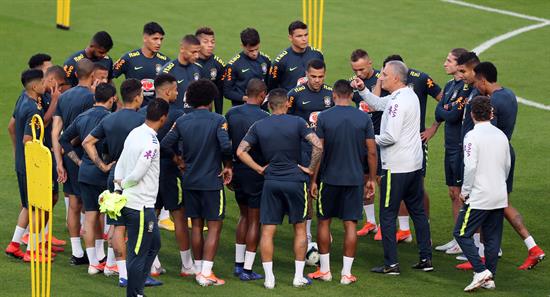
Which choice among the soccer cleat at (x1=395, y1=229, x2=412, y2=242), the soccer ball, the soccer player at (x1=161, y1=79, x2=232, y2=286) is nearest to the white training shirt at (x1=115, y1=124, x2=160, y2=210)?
the soccer player at (x1=161, y1=79, x2=232, y2=286)

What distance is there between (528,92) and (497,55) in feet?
9.17

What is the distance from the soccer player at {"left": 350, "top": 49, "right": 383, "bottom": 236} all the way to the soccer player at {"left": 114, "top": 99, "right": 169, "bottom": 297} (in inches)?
140

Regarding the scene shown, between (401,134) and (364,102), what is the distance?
178cm

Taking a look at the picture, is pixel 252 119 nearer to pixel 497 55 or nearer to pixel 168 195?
pixel 168 195

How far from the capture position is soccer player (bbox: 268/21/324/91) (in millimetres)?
16516

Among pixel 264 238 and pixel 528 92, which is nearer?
pixel 264 238

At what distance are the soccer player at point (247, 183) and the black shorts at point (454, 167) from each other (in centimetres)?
259

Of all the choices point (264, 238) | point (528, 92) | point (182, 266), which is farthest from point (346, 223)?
point (528, 92)

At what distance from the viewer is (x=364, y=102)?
51.3 ft

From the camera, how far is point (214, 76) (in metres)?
16.6

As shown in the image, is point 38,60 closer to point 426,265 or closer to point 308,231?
point 308,231

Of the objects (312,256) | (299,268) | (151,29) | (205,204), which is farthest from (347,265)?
(151,29)

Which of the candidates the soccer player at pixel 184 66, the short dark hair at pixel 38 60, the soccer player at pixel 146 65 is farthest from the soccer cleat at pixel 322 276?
the short dark hair at pixel 38 60

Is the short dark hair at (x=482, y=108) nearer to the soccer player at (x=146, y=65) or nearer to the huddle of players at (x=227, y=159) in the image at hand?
the huddle of players at (x=227, y=159)
